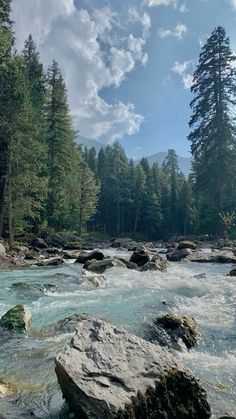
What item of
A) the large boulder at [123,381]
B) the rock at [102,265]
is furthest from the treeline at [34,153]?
the large boulder at [123,381]

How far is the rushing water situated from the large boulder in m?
0.52

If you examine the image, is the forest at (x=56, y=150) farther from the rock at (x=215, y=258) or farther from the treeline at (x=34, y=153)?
the rock at (x=215, y=258)

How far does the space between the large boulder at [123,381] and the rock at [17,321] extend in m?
3.35

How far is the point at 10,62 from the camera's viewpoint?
2459cm

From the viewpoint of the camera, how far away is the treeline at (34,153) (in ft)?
84.0

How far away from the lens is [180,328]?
7.89m

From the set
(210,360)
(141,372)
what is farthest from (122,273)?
(141,372)

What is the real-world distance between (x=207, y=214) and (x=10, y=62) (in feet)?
103

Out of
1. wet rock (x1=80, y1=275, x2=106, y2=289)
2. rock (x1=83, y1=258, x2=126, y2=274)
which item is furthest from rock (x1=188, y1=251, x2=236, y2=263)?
wet rock (x1=80, y1=275, x2=106, y2=289)

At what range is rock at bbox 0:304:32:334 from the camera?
7980 mm

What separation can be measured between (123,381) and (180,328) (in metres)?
3.73

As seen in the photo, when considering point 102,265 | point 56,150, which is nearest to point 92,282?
point 102,265

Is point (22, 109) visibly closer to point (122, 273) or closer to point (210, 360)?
point (122, 273)

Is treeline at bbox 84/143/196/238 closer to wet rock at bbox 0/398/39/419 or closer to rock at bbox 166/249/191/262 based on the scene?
rock at bbox 166/249/191/262
